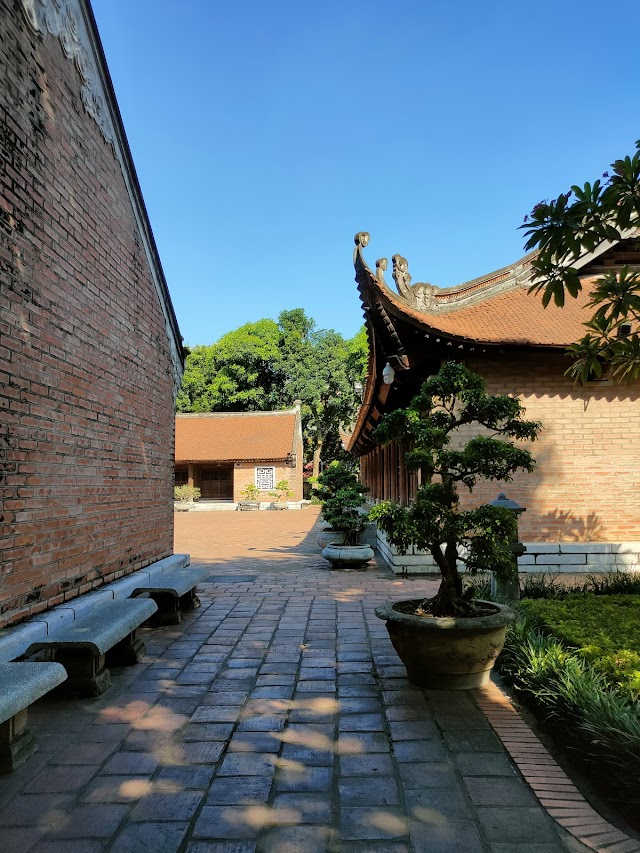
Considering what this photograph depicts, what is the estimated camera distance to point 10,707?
267 cm

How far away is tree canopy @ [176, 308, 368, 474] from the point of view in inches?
1550

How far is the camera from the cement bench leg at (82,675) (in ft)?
13.0

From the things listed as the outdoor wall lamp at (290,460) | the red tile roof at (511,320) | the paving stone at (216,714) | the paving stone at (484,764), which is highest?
the red tile roof at (511,320)

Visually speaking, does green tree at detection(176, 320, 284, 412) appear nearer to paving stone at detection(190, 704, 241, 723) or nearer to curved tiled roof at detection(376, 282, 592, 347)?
curved tiled roof at detection(376, 282, 592, 347)

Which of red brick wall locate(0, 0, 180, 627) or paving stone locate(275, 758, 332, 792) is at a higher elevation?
red brick wall locate(0, 0, 180, 627)

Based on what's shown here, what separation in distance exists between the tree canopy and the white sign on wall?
23.6ft

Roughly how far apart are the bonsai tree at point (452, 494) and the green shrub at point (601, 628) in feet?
2.35

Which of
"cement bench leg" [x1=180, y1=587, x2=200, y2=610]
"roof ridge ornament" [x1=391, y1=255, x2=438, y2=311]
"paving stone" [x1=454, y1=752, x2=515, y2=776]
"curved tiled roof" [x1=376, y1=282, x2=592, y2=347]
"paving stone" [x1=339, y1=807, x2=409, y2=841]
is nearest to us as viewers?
"paving stone" [x1=339, y1=807, x2=409, y2=841]

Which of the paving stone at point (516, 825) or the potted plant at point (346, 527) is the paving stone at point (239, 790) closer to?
the paving stone at point (516, 825)

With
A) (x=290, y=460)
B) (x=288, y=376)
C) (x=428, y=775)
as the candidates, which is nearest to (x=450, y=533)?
(x=428, y=775)

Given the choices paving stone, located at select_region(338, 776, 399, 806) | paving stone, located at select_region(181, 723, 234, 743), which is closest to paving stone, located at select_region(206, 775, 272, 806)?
paving stone, located at select_region(338, 776, 399, 806)

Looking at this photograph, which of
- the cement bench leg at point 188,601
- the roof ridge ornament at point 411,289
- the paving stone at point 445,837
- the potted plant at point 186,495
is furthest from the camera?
the potted plant at point 186,495

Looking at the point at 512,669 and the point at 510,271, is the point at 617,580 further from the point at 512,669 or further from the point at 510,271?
the point at 510,271

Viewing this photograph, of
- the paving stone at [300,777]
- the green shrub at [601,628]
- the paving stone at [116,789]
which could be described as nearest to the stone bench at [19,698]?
the paving stone at [116,789]
